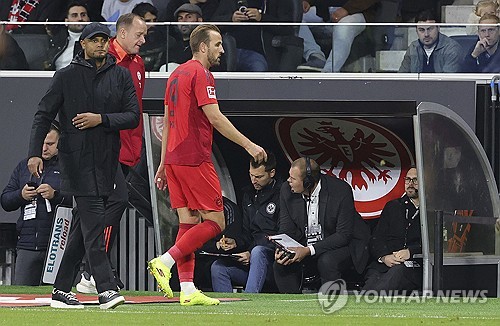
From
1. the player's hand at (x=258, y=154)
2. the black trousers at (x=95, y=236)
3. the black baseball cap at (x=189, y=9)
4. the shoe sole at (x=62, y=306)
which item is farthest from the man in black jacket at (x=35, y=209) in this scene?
the player's hand at (x=258, y=154)

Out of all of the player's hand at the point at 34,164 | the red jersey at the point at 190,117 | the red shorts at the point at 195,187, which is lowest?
the red shorts at the point at 195,187

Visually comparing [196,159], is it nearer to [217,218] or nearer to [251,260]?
[217,218]

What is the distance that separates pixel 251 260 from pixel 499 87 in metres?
3.27

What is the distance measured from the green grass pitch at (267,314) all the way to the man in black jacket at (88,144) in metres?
0.28

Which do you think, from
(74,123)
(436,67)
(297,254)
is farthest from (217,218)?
(436,67)

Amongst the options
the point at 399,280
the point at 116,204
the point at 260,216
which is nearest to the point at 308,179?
the point at 260,216

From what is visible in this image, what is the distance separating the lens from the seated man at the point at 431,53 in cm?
1437

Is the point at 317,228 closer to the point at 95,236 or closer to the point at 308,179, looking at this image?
the point at 308,179

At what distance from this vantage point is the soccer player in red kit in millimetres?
9805

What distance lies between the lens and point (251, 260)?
13.4 m

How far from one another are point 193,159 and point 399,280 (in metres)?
3.86

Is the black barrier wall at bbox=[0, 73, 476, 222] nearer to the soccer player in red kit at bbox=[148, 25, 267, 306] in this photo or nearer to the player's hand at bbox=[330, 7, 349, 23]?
the player's hand at bbox=[330, 7, 349, 23]

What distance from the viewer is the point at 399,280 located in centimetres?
1307

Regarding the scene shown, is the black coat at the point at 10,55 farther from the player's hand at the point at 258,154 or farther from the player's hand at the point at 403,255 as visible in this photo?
the player's hand at the point at 258,154
